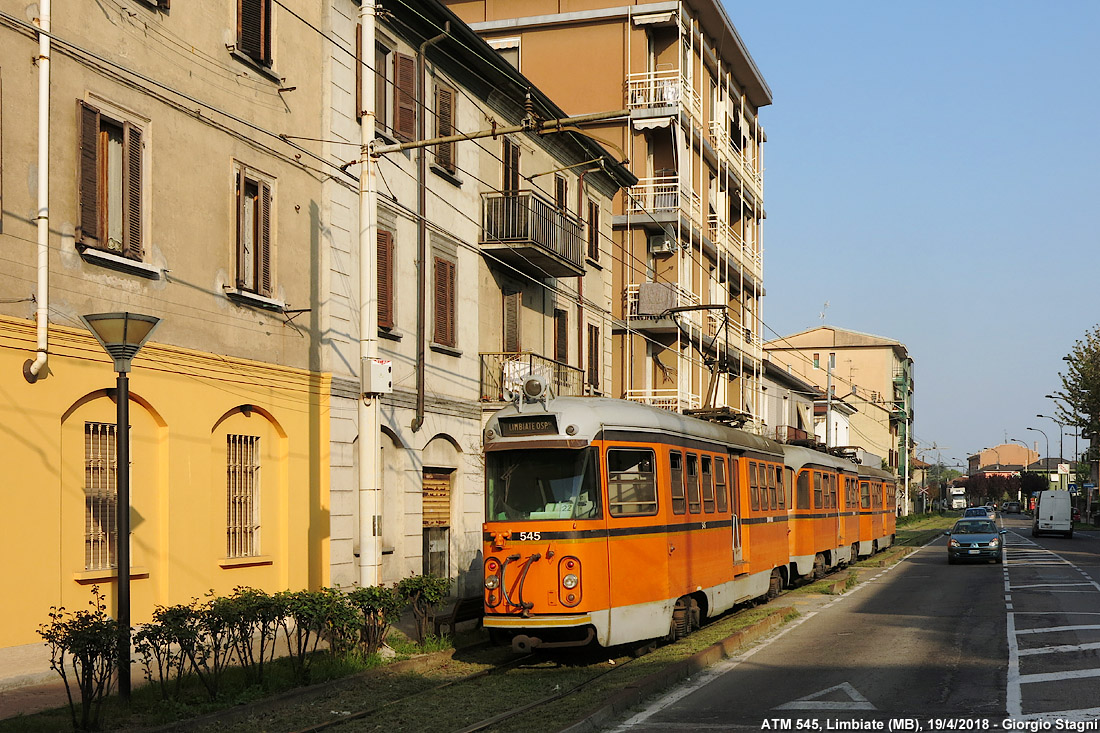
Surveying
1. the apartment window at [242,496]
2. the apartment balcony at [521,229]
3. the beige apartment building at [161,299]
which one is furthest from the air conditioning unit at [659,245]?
the apartment window at [242,496]

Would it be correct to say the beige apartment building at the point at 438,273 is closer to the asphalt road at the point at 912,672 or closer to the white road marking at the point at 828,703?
the asphalt road at the point at 912,672

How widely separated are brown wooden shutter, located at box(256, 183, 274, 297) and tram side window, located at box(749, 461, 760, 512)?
358 inches

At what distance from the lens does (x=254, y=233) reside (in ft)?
59.8

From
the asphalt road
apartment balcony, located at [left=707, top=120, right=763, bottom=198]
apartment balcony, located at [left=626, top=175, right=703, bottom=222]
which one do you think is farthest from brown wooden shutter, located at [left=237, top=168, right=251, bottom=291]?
apartment balcony, located at [left=707, top=120, right=763, bottom=198]

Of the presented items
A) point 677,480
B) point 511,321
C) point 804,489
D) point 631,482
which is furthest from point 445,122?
point 804,489

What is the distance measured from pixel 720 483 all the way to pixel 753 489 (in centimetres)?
280

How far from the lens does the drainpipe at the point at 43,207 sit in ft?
44.4

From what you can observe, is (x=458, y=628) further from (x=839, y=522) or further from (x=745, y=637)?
(x=839, y=522)

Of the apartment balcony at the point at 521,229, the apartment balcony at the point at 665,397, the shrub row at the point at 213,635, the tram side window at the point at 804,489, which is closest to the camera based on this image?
the shrub row at the point at 213,635

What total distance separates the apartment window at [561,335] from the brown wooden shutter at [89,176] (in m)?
16.7

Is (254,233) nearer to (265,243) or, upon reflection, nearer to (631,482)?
(265,243)

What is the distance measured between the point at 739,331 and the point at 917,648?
3343 centimetres

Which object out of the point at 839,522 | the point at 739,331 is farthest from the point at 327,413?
the point at 739,331

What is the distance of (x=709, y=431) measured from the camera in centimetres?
1920
